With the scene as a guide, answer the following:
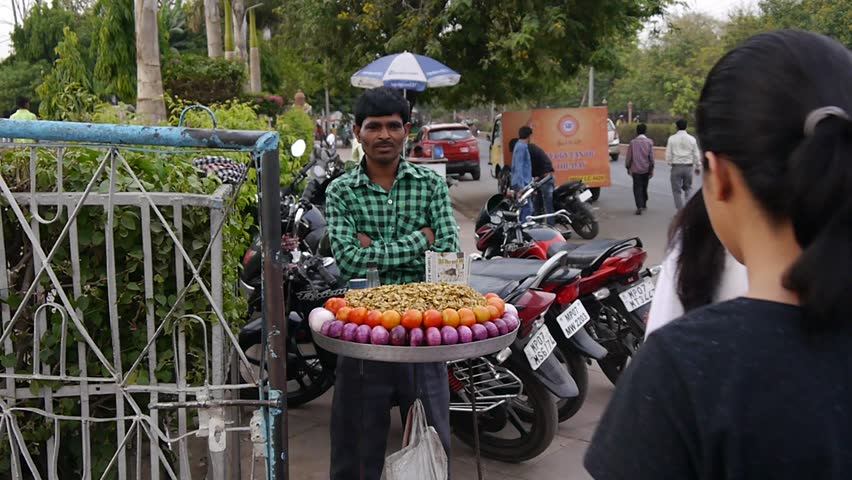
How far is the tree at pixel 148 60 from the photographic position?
8.29 metres

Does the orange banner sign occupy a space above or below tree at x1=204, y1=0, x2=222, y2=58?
below

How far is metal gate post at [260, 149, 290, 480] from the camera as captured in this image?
201 cm

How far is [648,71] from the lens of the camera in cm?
3738

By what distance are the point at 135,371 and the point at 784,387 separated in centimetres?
192

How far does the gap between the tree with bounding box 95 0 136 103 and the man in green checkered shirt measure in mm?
9039

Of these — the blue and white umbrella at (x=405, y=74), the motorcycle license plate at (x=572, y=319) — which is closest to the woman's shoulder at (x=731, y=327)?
the motorcycle license plate at (x=572, y=319)

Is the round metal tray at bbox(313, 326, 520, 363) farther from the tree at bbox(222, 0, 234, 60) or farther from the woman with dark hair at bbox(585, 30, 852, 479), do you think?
the tree at bbox(222, 0, 234, 60)

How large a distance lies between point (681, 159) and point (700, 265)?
11.3 m

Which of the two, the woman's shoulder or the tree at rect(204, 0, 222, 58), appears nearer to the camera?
the woman's shoulder

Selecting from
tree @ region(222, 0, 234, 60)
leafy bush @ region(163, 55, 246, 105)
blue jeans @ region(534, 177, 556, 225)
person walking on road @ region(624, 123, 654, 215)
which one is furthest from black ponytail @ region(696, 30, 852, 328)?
tree @ region(222, 0, 234, 60)

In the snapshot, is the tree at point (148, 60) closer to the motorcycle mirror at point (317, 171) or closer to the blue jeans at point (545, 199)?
the motorcycle mirror at point (317, 171)

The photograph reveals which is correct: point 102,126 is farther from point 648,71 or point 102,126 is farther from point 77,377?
point 648,71

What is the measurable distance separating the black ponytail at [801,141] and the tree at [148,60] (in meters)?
7.98

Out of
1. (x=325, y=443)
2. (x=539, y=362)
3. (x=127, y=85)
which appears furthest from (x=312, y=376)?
(x=127, y=85)
